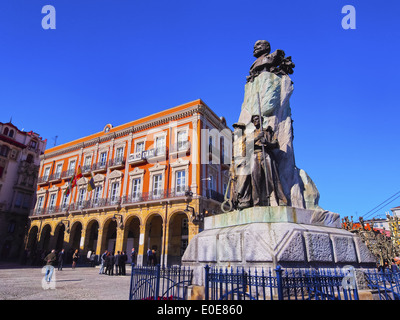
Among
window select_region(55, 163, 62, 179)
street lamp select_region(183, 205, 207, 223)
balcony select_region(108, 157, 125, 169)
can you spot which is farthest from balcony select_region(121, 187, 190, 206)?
window select_region(55, 163, 62, 179)

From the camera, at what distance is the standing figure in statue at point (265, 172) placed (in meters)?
4.29

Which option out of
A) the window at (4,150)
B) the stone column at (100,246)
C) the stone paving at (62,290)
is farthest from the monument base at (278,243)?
the window at (4,150)

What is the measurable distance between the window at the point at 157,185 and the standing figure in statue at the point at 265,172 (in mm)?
17316

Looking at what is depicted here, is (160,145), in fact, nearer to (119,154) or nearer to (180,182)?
(180,182)

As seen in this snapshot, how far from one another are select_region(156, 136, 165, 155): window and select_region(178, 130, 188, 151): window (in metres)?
1.68

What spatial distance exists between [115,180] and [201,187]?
894 centimetres

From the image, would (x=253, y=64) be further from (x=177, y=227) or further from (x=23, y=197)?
(x=23, y=197)

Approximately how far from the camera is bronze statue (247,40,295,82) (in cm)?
567

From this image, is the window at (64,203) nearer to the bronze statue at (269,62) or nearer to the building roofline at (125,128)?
the building roofline at (125,128)

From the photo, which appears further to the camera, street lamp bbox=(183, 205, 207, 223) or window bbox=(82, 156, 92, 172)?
window bbox=(82, 156, 92, 172)

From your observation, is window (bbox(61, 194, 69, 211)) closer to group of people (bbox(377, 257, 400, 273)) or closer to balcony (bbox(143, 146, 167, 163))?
balcony (bbox(143, 146, 167, 163))

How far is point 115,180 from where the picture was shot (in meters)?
24.0

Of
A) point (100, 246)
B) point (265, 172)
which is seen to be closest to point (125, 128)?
point (100, 246)
